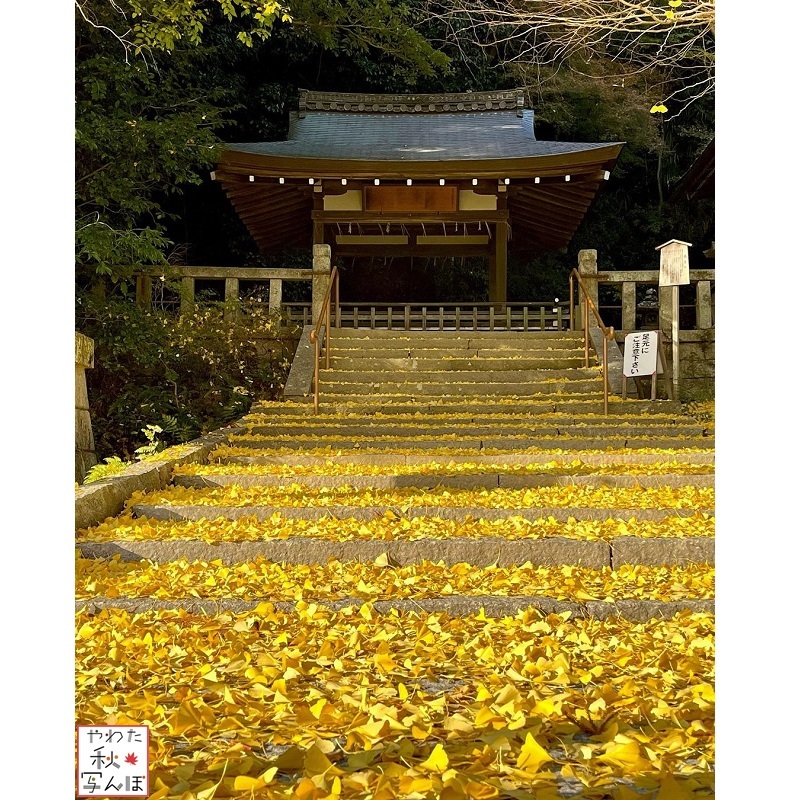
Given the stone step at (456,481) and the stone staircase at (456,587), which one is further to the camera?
the stone step at (456,481)

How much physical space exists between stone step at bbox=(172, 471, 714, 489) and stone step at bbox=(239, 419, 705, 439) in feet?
5.98

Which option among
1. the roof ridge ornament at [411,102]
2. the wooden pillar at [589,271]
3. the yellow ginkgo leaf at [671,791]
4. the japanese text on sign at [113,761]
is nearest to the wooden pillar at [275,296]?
the wooden pillar at [589,271]

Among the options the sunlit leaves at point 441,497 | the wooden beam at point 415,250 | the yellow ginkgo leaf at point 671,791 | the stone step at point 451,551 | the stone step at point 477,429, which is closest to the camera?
the yellow ginkgo leaf at point 671,791

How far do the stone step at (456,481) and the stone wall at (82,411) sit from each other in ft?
3.24

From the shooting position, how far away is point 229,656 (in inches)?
90.6

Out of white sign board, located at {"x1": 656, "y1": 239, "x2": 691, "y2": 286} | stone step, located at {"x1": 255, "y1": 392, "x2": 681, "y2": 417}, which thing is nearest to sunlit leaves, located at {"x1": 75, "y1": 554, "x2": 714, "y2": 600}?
stone step, located at {"x1": 255, "y1": 392, "x2": 681, "y2": 417}

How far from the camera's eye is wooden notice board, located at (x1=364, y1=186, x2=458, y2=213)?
14.1m

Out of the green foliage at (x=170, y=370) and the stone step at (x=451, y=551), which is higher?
the green foliage at (x=170, y=370)

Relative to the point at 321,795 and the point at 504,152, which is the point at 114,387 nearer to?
the point at 504,152

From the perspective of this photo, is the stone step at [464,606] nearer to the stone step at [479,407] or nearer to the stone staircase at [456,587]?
the stone staircase at [456,587]

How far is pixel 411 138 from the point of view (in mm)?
15773

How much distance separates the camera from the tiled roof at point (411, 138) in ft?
46.5

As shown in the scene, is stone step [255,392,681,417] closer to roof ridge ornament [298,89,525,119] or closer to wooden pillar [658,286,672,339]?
wooden pillar [658,286,672,339]

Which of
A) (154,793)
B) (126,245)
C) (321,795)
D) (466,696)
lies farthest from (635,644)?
(126,245)
